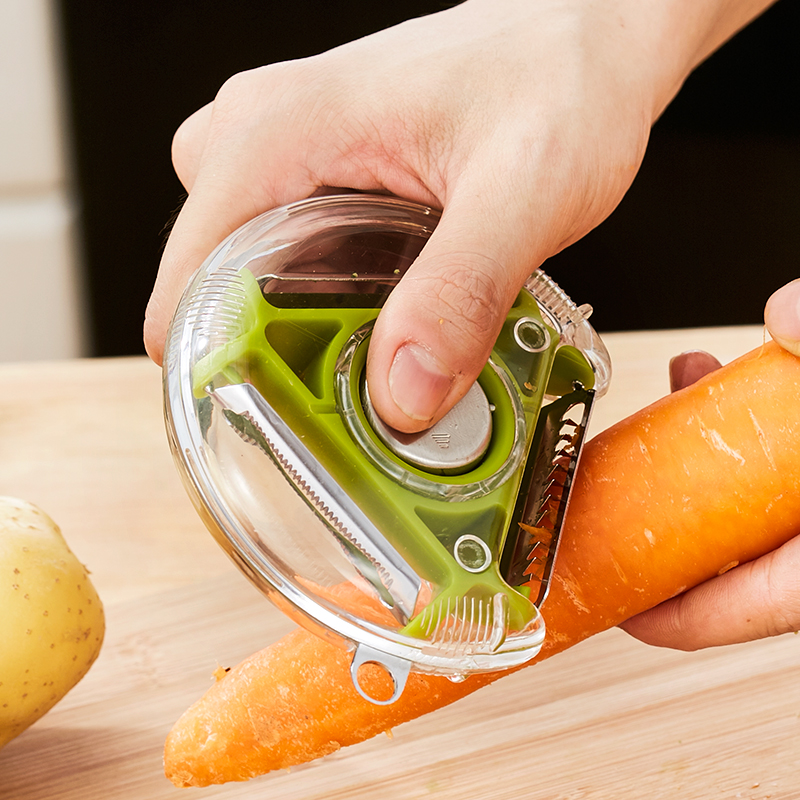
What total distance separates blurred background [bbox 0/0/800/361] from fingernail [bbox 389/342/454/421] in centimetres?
182

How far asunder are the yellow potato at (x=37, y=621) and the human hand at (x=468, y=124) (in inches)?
9.6

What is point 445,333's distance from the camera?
669 millimetres

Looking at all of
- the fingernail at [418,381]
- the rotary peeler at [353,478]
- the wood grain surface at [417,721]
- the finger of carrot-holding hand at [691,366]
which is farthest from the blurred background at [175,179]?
the fingernail at [418,381]

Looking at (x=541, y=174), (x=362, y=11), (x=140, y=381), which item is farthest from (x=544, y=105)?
(x=362, y=11)

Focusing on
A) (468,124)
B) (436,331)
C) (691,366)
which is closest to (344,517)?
(436,331)

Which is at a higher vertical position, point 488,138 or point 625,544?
point 488,138

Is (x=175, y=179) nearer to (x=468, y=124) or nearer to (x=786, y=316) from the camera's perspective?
(x=468, y=124)

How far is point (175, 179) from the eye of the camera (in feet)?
7.87

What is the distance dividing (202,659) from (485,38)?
0.76 metres

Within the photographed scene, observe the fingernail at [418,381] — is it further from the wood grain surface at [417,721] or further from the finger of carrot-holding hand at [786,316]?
the wood grain surface at [417,721]

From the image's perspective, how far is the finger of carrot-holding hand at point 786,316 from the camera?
766 millimetres

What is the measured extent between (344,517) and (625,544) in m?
0.34

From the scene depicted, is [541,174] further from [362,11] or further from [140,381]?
[362,11]

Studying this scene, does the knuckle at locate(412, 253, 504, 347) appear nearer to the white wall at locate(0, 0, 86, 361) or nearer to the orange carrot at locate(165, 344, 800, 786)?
the orange carrot at locate(165, 344, 800, 786)
